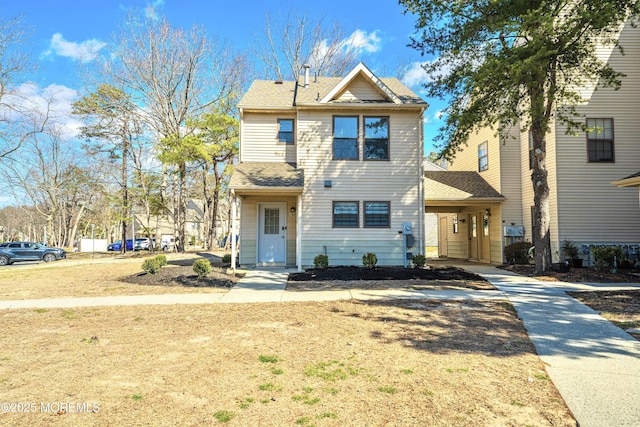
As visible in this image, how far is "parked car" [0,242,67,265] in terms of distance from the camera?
20.4 meters

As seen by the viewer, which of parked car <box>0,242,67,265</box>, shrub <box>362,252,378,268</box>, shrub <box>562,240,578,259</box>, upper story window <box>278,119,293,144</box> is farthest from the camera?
parked car <box>0,242,67,265</box>

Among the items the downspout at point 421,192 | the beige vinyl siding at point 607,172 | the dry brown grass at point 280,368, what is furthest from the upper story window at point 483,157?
the dry brown grass at point 280,368

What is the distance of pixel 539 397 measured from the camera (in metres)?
3.35

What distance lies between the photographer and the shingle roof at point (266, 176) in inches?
465

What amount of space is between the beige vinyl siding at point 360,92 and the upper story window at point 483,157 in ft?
20.9

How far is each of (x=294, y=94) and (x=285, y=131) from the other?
6.41 feet

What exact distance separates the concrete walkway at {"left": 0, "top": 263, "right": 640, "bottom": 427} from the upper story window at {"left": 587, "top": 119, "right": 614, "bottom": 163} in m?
5.93

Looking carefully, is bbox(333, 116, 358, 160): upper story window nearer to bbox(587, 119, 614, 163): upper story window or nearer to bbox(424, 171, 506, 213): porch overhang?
bbox(424, 171, 506, 213): porch overhang

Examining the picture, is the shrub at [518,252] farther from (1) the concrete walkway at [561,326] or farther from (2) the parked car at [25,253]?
(2) the parked car at [25,253]

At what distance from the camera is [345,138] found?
13.1 metres

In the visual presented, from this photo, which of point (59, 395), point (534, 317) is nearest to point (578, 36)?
point (534, 317)

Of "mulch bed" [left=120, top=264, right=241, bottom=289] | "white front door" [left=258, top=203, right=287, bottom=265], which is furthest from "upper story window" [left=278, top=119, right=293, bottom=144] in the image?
"mulch bed" [left=120, top=264, right=241, bottom=289]

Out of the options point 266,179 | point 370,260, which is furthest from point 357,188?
point 266,179

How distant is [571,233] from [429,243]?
17342 mm
